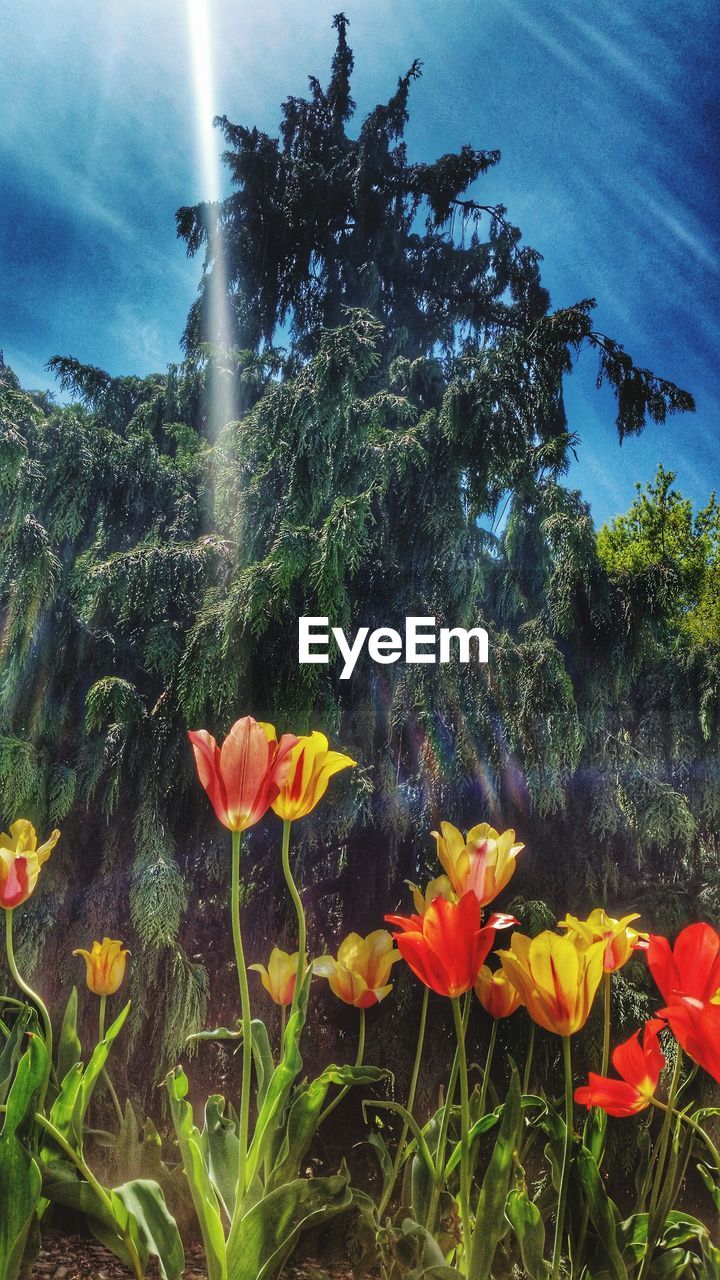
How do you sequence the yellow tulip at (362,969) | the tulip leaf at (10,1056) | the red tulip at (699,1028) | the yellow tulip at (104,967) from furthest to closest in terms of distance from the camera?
the yellow tulip at (104,967) → the yellow tulip at (362,969) → the tulip leaf at (10,1056) → the red tulip at (699,1028)

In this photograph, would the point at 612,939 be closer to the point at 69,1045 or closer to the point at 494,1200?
the point at 494,1200

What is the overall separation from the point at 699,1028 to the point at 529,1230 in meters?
0.25

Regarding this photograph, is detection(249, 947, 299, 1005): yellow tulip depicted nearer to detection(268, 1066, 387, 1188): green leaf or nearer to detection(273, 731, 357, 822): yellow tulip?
detection(268, 1066, 387, 1188): green leaf

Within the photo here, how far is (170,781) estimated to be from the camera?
1.15 meters

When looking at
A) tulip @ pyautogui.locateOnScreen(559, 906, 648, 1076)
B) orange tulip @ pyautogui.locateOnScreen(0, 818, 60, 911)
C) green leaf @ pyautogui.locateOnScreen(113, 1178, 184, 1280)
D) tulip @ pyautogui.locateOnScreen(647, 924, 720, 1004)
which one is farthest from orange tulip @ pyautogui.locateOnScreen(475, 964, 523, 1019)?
orange tulip @ pyautogui.locateOnScreen(0, 818, 60, 911)

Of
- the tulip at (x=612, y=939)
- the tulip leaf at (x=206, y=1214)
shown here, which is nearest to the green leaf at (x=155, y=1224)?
the tulip leaf at (x=206, y=1214)

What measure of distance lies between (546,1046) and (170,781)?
2.32 ft

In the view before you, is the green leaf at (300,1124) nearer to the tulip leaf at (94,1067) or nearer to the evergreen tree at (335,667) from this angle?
the tulip leaf at (94,1067)

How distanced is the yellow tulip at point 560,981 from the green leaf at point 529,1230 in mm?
160

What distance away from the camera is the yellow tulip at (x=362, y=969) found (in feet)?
2.53

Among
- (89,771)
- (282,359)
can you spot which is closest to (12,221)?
(282,359)

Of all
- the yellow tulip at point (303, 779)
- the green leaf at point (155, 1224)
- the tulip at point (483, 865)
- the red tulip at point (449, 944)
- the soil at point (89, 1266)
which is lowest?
the soil at point (89, 1266)

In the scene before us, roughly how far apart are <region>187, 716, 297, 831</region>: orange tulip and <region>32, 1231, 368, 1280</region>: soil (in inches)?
15.4

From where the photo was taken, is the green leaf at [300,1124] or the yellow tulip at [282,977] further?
the yellow tulip at [282,977]
